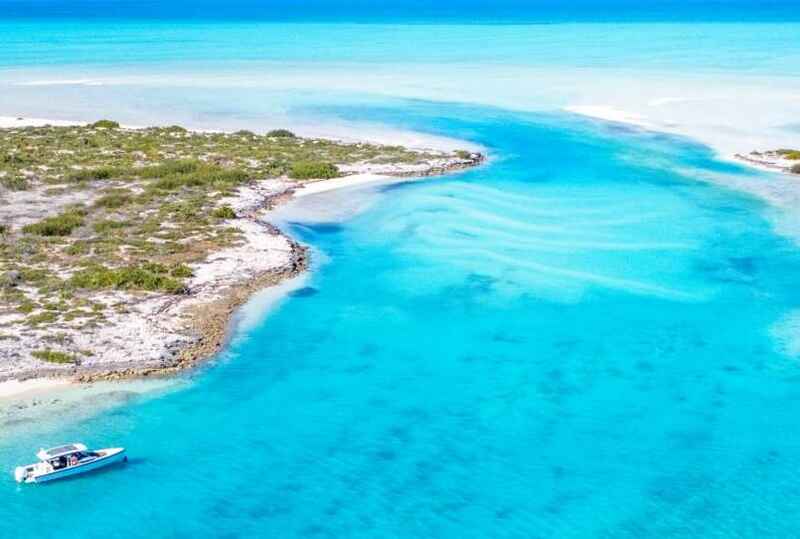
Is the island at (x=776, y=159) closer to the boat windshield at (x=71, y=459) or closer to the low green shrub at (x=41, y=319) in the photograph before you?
the low green shrub at (x=41, y=319)

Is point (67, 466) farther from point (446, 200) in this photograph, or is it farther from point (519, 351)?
point (446, 200)

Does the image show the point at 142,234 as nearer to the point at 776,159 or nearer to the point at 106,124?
the point at 106,124

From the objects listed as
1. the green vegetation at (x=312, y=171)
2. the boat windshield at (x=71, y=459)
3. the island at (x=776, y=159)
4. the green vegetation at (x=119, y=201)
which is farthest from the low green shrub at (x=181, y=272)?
the island at (x=776, y=159)

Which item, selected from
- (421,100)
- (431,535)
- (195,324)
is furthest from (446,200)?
(421,100)

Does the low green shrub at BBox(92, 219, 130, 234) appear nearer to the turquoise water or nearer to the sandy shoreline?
the turquoise water

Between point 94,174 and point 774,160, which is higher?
point 774,160

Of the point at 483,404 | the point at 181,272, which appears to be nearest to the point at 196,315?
the point at 181,272

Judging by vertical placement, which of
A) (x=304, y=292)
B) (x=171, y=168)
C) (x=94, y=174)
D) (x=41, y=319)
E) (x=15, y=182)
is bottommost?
(x=41, y=319)

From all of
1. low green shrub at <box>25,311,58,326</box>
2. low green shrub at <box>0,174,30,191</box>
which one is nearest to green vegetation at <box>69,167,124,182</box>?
low green shrub at <box>0,174,30,191</box>
